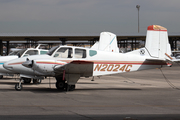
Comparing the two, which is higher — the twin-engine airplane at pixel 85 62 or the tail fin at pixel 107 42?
the tail fin at pixel 107 42

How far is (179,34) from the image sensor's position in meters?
57.8

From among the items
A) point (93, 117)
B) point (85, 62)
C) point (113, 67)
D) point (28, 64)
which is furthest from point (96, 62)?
point (93, 117)

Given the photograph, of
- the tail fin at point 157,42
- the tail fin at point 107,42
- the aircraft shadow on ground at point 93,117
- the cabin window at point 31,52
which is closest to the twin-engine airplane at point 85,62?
the tail fin at point 157,42

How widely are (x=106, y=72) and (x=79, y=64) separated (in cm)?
170

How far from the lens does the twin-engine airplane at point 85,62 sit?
1212 centimetres

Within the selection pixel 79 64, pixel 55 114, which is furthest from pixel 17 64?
pixel 55 114

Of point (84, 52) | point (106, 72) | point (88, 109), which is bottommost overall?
point (88, 109)

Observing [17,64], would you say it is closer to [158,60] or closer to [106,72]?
[106,72]

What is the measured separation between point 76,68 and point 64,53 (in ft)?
3.34

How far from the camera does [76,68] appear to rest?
40.0ft

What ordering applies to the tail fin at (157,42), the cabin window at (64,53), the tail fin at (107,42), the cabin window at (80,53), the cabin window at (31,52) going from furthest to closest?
the tail fin at (107,42) < the cabin window at (31,52) < the tail fin at (157,42) < the cabin window at (80,53) < the cabin window at (64,53)

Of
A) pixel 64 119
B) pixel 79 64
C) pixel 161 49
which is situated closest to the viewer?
pixel 64 119

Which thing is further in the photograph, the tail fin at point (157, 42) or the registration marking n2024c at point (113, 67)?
the tail fin at point (157, 42)

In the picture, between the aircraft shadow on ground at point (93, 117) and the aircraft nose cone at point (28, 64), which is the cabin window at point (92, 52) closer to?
the aircraft nose cone at point (28, 64)
